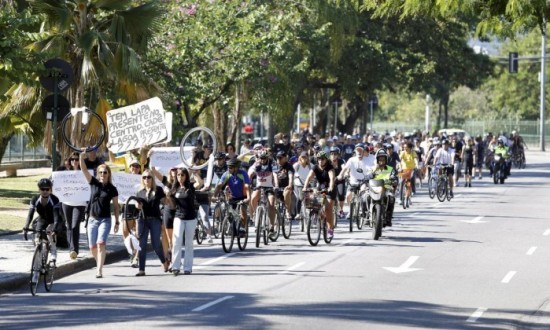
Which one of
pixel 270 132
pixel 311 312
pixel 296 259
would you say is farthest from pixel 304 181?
pixel 270 132

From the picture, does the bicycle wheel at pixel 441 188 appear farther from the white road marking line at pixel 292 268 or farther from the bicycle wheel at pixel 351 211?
A: the white road marking line at pixel 292 268

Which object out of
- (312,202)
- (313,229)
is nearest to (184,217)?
(312,202)

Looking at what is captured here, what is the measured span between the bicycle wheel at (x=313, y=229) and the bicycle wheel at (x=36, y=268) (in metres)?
8.05

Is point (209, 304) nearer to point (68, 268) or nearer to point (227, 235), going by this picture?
point (68, 268)

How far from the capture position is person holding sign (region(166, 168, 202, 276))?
2062cm

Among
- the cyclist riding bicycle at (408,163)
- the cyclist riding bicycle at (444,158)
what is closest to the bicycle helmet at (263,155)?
the cyclist riding bicycle at (408,163)

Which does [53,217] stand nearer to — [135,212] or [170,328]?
[135,212]

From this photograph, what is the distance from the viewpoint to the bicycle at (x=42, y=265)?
18.0 m

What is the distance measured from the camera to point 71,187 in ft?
73.1

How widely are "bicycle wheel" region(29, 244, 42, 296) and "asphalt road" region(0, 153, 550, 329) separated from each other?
209 mm

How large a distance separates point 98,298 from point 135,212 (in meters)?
3.81

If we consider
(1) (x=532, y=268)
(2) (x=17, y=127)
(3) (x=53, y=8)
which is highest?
(3) (x=53, y=8)

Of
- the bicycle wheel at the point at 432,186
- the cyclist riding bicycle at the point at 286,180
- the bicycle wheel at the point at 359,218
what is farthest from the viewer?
the bicycle wheel at the point at 432,186

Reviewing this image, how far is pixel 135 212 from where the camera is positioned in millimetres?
21344
